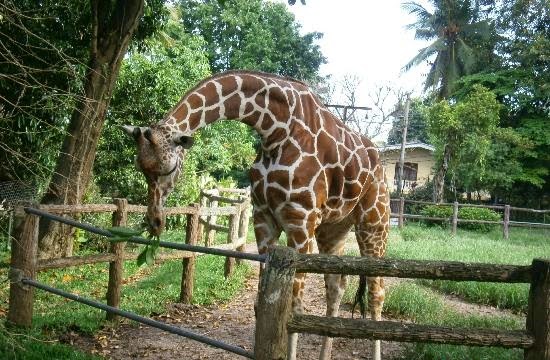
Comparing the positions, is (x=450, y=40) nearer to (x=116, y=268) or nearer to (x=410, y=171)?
(x=410, y=171)

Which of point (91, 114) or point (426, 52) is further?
point (426, 52)

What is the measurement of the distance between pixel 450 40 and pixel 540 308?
29785mm

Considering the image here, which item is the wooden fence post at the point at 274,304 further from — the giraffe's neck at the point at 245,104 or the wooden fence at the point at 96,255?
the wooden fence at the point at 96,255

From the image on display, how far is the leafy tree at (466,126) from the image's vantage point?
20.2 m

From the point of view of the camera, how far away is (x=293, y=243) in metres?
3.69

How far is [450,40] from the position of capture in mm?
29719

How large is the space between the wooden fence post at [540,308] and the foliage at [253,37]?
25.5 m

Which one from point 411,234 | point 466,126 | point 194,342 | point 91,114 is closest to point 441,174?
point 466,126

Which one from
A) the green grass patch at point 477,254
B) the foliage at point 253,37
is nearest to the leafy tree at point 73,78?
the green grass patch at point 477,254

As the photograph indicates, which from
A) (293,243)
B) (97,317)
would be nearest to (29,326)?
(97,317)

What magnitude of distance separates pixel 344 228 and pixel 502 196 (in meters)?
23.1

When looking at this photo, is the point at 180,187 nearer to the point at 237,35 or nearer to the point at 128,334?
the point at 128,334

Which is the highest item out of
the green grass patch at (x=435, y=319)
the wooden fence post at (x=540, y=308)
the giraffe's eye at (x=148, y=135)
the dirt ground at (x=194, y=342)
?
the giraffe's eye at (x=148, y=135)

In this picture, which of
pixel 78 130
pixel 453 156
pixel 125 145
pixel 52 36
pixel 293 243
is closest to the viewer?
pixel 293 243
